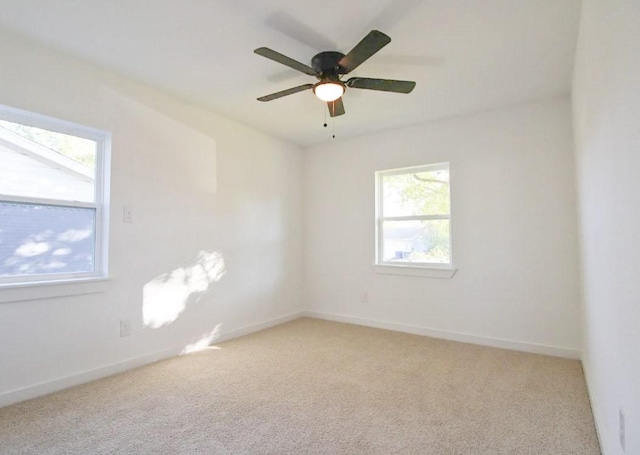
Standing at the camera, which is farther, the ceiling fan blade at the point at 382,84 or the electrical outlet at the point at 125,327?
the electrical outlet at the point at 125,327

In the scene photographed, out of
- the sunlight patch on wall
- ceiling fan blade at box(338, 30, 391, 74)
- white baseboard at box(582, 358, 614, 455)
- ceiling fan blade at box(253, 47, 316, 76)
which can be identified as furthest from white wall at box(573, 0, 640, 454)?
the sunlight patch on wall

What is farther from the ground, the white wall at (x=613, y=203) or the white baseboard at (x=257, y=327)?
the white wall at (x=613, y=203)

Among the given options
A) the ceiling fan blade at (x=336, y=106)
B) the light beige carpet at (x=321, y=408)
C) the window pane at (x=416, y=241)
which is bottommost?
the light beige carpet at (x=321, y=408)

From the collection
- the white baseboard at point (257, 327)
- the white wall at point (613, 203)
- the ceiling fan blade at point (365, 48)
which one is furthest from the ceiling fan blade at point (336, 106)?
the white baseboard at point (257, 327)

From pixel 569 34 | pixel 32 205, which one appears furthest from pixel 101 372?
pixel 569 34

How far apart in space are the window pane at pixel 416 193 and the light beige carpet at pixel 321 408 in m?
1.61

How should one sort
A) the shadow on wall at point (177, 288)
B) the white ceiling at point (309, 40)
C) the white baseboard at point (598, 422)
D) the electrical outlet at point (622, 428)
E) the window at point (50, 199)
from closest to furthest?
the electrical outlet at point (622, 428) → the white baseboard at point (598, 422) → the white ceiling at point (309, 40) → the window at point (50, 199) → the shadow on wall at point (177, 288)

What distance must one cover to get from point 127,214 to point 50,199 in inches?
20.5

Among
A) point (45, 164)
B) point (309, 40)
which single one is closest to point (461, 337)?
point (309, 40)

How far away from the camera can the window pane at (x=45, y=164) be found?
2348 mm

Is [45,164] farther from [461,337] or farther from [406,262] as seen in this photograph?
[461,337]

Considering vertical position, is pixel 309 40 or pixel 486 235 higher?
pixel 309 40

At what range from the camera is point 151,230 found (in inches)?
119

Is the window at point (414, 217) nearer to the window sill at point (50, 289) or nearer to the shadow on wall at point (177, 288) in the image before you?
the shadow on wall at point (177, 288)
